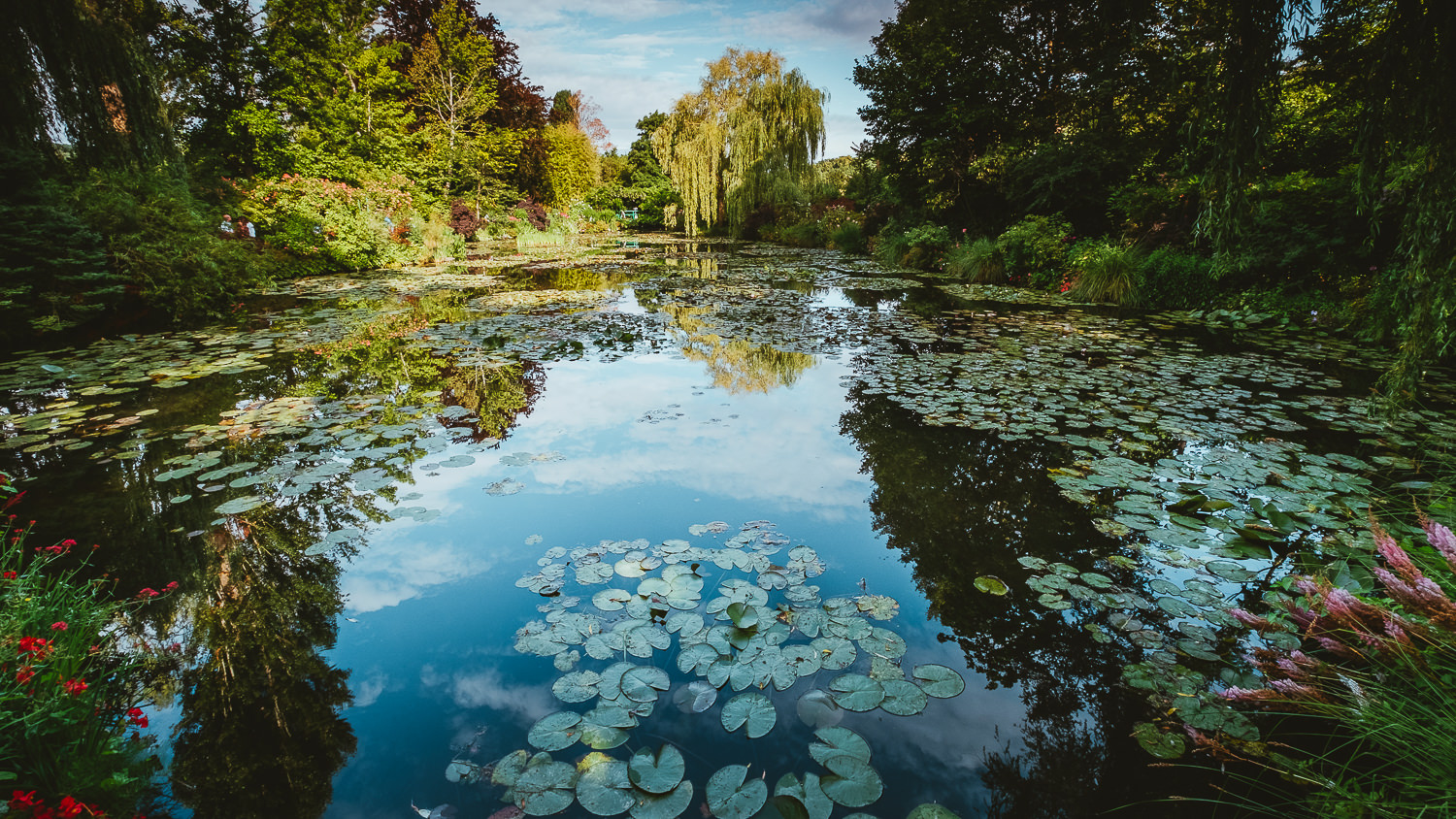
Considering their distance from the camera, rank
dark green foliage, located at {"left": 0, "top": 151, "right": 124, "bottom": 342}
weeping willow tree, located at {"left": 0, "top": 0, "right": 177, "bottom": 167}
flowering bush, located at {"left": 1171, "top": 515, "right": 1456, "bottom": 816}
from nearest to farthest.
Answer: flowering bush, located at {"left": 1171, "top": 515, "right": 1456, "bottom": 816} < dark green foliage, located at {"left": 0, "top": 151, "right": 124, "bottom": 342} < weeping willow tree, located at {"left": 0, "top": 0, "right": 177, "bottom": 167}

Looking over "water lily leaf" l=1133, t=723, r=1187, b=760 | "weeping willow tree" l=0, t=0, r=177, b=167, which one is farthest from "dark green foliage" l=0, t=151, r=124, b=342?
"water lily leaf" l=1133, t=723, r=1187, b=760

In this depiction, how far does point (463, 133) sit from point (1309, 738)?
23.2 meters

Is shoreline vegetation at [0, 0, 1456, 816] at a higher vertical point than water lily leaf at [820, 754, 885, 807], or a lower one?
higher

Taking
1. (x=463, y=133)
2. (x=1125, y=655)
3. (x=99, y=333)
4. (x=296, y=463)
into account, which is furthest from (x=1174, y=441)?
(x=463, y=133)

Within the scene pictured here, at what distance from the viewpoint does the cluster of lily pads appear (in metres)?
1.46

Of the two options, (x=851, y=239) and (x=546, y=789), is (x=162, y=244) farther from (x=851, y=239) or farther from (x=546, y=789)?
(x=851, y=239)

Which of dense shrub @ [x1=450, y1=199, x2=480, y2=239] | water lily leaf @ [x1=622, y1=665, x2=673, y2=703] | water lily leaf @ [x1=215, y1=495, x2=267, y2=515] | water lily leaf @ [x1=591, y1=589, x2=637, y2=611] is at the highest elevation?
dense shrub @ [x1=450, y1=199, x2=480, y2=239]

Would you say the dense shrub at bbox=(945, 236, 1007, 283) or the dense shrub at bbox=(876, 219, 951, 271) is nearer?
the dense shrub at bbox=(945, 236, 1007, 283)

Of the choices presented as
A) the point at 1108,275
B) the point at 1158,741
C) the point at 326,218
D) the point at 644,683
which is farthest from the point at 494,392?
the point at 326,218

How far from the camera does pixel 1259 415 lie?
4.03 m

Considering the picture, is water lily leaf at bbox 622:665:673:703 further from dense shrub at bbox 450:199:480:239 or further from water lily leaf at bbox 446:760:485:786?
dense shrub at bbox 450:199:480:239

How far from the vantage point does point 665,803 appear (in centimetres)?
142

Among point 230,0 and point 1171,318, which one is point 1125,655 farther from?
point 230,0

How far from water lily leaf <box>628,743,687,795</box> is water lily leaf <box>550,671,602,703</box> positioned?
0.29 m
